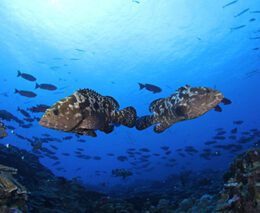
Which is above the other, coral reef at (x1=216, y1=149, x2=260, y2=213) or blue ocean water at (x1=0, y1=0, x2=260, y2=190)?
blue ocean water at (x1=0, y1=0, x2=260, y2=190)

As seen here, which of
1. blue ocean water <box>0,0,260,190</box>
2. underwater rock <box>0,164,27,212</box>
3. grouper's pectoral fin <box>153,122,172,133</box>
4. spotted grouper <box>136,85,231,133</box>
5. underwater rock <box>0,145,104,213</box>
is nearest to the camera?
underwater rock <box>0,164,27,212</box>

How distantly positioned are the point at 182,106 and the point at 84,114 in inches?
72.0

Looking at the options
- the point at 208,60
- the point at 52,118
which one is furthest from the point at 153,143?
the point at 52,118

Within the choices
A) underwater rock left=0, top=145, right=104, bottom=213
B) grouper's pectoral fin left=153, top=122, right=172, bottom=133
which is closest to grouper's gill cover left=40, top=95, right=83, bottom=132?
underwater rock left=0, top=145, right=104, bottom=213

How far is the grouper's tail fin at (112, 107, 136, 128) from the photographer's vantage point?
529 cm

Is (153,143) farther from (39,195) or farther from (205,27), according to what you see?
(39,195)

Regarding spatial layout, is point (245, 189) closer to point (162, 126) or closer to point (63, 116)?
point (162, 126)

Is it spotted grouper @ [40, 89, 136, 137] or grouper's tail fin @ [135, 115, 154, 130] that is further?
grouper's tail fin @ [135, 115, 154, 130]

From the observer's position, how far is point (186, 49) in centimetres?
3362

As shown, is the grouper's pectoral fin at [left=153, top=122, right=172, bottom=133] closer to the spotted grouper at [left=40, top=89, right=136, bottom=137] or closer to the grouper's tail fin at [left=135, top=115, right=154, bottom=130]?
the grouper's tail fin at [left=135, top=115, right=154, bottom=130]

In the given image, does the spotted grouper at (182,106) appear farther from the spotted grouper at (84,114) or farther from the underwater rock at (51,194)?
the underwater rock at (51,194)

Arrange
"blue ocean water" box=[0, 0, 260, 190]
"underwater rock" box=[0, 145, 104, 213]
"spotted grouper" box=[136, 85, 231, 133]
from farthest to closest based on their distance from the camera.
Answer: "blue ocean water" box=[0, 0, 260, 190]
"underwater rock" box=[0, 145, 104, 213]
"spotted grouper" box=[136, 85, 231, 133]

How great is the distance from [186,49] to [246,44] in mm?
7181

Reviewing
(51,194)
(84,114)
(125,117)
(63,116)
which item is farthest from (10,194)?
(51,194)
